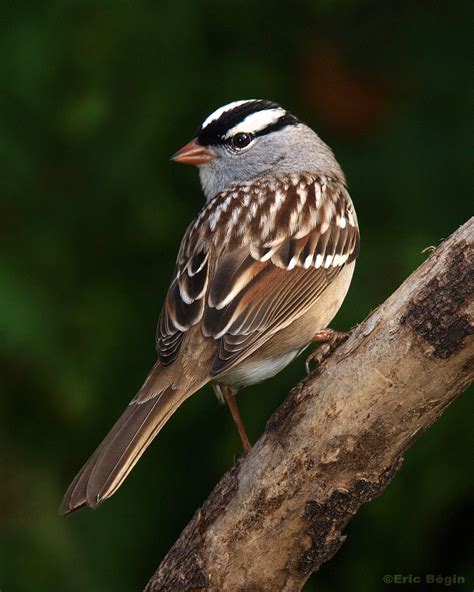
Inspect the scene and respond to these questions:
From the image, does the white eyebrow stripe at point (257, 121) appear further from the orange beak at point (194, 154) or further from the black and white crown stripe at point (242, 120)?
the orange beak at point (194, 154)

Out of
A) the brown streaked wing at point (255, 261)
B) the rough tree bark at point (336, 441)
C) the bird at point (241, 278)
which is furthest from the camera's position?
the brown streaked wing at point (255, 261)

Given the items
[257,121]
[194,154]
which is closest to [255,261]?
[194,154]

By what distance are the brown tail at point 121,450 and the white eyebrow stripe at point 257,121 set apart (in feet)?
4.85

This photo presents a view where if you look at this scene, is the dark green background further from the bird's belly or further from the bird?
the bird's belly

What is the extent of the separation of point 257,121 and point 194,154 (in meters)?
0.32

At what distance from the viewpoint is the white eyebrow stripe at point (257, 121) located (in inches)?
203

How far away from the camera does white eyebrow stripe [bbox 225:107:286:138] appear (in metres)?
5.15

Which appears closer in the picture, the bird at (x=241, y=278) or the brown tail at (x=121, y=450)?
the brown tail at (x=121, y=450)

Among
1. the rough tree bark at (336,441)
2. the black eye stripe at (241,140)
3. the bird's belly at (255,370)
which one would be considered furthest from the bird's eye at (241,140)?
A: the rough tree bark at (336,441)

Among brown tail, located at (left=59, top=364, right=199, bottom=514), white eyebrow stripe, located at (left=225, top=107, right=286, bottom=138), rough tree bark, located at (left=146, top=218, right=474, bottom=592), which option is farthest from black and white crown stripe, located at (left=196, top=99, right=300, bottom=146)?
rough tree bark, located at (left=146, top=218, right=474, bottom=592)

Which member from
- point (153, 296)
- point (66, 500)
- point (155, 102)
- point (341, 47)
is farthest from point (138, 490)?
point (341, 47)

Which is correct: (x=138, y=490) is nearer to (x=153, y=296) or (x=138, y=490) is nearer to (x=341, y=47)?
(x=153, y=296)

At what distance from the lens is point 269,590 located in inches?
155

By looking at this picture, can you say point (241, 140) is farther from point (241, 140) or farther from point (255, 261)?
point (255, 261)
